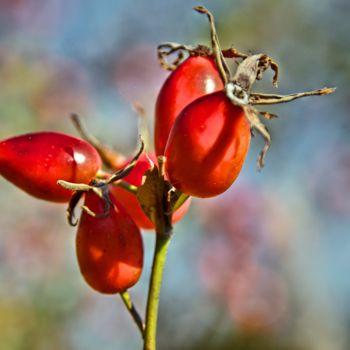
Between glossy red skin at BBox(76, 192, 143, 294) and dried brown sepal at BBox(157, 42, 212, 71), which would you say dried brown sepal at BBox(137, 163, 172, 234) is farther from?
dried brown sepal at BBox(157, 42, 212, 71)

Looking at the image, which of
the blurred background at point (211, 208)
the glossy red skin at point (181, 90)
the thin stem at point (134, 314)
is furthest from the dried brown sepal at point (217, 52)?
the blurred background at point (211, 208)

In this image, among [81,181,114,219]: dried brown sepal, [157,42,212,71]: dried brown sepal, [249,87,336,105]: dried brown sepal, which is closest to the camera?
[249,87,336,105]: dried brown sepal

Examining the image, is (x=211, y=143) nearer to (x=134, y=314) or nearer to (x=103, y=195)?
(x=103, y=195)

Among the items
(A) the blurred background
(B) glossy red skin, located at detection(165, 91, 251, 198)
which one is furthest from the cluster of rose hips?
(A) the blurred background

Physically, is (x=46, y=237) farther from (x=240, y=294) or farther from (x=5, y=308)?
(x=240, y=294)

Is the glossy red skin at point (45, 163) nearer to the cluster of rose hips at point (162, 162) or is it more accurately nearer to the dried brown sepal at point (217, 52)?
the cluster of rose hips at point (162, 162)
